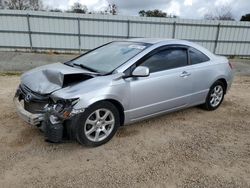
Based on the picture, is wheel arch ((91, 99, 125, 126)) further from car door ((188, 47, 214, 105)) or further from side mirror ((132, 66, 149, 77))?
car door ((188, 47, 214, 105))

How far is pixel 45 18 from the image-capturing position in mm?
11883

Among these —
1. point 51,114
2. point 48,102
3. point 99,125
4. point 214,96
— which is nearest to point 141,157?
point 99,125

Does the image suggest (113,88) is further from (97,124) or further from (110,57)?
(110,57)

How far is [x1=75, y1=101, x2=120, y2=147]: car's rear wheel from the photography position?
2869 mm

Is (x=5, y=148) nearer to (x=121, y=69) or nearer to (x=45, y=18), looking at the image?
(x=121, y=69)

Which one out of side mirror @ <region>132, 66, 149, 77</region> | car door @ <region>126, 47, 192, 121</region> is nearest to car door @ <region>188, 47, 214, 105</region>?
car door @ <region>126, 47, 192, 121</region>

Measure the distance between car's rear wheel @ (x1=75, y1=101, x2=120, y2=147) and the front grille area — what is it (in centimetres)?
53

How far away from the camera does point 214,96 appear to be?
177 inches

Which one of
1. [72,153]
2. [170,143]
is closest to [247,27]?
[170,143]

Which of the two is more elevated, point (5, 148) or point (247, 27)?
point (247, 27)

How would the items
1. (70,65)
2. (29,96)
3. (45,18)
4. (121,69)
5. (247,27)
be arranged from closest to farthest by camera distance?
(29,96) < (121,69) < (70,65) < (45,18) < (247,27)

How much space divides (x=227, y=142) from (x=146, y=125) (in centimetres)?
130

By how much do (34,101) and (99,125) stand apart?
919 mm

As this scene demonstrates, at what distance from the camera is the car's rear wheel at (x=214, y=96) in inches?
172
